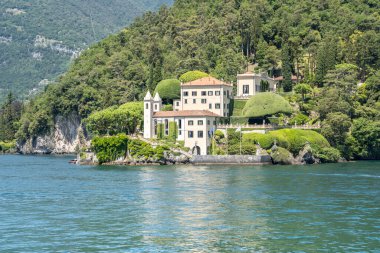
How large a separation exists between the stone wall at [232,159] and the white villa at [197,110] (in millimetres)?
4108

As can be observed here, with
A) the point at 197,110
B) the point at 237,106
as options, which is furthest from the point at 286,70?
the point at 197,110

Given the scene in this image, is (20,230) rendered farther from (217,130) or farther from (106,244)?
(217,130)

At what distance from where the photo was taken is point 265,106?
345 feet

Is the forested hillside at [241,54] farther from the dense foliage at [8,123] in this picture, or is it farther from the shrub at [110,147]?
the shrub at [110,147]

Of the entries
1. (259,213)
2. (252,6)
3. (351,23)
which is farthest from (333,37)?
(259,213)

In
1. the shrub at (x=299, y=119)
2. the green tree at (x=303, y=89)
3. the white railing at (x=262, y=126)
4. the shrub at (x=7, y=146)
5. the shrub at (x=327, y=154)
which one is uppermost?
the green tree at (x=303, y=89)

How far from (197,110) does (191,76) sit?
14285 millimetres

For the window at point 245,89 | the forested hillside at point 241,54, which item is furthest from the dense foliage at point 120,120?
the window at point 245,89

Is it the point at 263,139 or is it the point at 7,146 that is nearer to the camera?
the point at 263,139

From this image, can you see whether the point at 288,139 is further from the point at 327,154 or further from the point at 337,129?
the point at 337,129

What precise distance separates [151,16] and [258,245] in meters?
131

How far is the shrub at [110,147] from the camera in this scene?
9919 cm

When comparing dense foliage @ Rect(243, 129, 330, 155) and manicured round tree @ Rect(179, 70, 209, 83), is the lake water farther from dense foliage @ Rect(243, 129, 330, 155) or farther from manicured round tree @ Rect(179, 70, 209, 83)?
manicured round tree @ Rect(179, 70, 209, 83)

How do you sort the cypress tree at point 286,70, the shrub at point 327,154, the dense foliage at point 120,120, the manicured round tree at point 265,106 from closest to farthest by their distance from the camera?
the shrub at point 327,154, the manicured round tree at point 265,106, the dense foliage at point 120,120, the cypress tree at point 286,70
